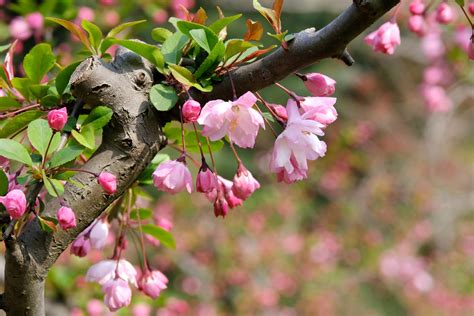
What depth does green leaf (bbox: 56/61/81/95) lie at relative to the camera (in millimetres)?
880

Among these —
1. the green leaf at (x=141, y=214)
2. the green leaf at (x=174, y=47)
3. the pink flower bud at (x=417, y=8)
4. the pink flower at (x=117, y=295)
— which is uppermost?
the green leaf at (x=174, y=47)

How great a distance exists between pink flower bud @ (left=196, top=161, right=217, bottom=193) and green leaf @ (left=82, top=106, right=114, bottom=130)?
147 mm

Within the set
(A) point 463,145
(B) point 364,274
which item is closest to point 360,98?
(A) point 463,145

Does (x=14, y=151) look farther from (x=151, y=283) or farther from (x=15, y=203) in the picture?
(x=151, y=283)

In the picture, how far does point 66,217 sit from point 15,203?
6 cm

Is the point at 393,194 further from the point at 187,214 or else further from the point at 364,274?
the point at 187,214

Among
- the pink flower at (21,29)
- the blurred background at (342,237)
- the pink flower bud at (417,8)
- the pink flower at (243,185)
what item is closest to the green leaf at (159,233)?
the pink flower at (243,185)

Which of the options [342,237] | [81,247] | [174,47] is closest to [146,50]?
[174,47]

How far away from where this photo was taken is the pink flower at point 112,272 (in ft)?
3.36

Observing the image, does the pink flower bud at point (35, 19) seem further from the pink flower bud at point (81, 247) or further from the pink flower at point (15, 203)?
the pink flower at point (15, 203)

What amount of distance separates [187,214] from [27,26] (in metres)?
2.93

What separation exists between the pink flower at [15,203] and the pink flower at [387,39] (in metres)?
0.73

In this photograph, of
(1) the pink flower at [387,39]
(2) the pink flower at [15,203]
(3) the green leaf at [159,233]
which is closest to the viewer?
(2) the pink flower at [15,203]

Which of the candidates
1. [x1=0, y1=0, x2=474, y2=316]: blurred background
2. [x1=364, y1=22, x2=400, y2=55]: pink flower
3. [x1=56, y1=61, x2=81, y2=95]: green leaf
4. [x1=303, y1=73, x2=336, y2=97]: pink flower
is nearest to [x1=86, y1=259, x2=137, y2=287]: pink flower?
[x1=56, y1=61, x2=81, y2=95]: green leaf
